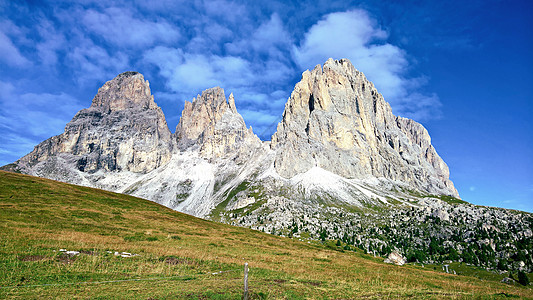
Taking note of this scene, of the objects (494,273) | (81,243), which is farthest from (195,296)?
(494,273)

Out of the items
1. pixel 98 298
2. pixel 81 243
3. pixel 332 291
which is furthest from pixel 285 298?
pixel 81 243

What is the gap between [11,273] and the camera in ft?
73.0

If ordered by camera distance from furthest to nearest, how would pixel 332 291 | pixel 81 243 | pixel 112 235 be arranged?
pixel 112 235 → pixel 81 243 → pixel 332 291

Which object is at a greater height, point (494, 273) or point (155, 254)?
A: point (155, 254)

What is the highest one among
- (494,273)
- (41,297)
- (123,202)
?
(123,202)

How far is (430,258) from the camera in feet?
575

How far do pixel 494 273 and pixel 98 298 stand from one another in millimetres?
185424

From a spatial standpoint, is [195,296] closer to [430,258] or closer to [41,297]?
[41,297]

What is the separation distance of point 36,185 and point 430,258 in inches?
8020

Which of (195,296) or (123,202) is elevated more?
(123,202)

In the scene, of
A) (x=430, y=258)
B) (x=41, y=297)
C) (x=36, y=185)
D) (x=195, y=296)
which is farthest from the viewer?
(x=430, y=258)

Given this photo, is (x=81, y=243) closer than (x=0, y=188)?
Yes

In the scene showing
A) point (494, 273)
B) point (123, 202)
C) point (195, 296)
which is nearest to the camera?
point (195, 296)

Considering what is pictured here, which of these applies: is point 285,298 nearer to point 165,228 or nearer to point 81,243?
point 81,243
